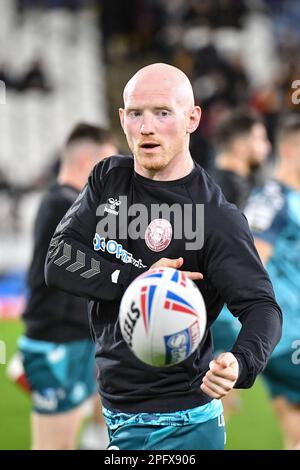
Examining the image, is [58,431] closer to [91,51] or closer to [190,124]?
[190,124]

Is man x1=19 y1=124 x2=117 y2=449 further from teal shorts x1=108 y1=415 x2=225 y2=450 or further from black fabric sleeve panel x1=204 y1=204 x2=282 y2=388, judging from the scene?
black fabric sleeve panel x1=204 y1=204 x2=282 y2=388

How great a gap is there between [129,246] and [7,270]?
39.1ft

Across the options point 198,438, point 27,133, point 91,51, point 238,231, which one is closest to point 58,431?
point 198,438

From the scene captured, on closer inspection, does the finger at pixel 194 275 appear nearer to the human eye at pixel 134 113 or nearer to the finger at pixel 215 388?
the finger at pixel 215 388

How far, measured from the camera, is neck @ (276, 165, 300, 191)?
6449 mm

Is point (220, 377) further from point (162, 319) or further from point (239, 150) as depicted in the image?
point (239, 150)

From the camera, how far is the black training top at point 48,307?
6418mm

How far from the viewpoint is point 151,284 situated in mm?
3529

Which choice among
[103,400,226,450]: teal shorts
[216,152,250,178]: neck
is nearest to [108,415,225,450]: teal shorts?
[103,400,226,450]: teal shorts

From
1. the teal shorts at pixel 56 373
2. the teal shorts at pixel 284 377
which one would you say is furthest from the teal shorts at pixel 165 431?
the teal shorts at pixel 56 373

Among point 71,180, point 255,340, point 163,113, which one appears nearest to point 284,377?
point 71,180

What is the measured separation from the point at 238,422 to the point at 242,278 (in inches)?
185

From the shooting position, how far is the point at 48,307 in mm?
6473

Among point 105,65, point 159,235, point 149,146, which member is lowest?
point 105,65
